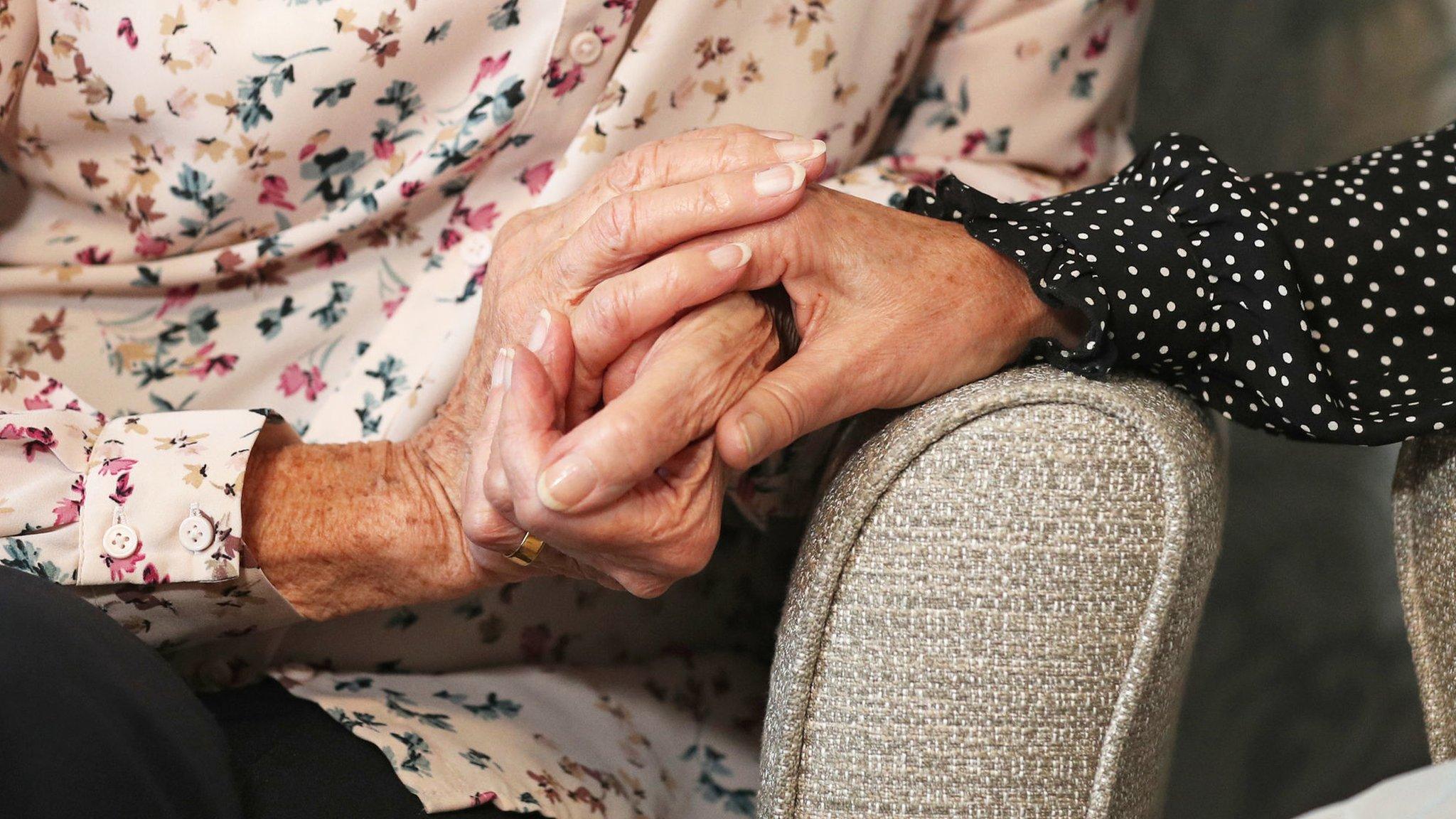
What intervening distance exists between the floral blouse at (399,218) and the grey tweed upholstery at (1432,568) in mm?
400

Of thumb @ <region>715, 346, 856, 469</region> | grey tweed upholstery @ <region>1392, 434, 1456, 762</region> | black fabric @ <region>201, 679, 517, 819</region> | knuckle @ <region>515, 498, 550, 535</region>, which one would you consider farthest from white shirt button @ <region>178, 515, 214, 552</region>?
grey tweed upholstery @ <region>1392, 434, 1456, 762</region>

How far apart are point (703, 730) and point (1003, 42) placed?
0.70 m

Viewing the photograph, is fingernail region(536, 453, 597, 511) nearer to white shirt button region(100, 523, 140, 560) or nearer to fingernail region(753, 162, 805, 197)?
fingernail region(753, 162, 805, 197)

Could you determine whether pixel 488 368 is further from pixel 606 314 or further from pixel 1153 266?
pixel 1153 266

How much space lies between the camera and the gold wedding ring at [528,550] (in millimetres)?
634

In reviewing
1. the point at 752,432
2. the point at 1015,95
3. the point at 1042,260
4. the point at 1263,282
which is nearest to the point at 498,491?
the point at 752,432

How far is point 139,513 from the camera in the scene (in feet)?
2.23

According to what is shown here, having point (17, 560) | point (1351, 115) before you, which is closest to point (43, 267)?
point (17, 560)

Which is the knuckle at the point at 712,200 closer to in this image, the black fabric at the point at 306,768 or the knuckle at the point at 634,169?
the knuckle at the point at 634,169

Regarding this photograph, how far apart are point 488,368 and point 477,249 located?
0.22 metres

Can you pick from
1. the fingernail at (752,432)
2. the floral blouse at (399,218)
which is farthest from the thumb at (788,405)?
the floral blouse at (399,218)

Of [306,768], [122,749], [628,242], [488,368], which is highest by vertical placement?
[628,242]

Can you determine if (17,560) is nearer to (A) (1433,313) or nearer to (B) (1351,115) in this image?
(A) (1433,313)

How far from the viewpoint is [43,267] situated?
0.90 m
